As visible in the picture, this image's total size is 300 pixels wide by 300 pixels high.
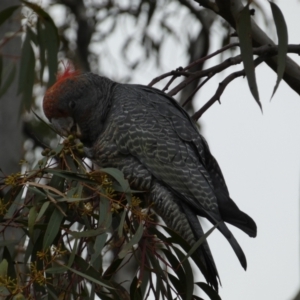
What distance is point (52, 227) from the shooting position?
2.35 metres

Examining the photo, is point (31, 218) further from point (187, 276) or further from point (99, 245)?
point (187, 276)

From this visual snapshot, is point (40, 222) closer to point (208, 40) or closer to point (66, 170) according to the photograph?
point (66, 170)

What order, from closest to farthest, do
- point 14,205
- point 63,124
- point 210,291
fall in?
1. point 14,205
2. point 210,291
3. point 63,124

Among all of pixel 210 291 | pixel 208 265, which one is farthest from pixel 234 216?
pixel 210 291

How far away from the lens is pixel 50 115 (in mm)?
3285

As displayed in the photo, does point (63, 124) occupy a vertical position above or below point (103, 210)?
below

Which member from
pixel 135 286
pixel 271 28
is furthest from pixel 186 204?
pixel 271 28

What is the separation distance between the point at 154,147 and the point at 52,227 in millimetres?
760

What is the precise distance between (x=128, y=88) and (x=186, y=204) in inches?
26.5

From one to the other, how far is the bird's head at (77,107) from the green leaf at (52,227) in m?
0.85

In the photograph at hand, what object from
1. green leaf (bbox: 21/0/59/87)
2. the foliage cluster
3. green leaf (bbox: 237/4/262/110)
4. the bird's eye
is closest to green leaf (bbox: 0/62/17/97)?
green leaf (bbox: 21/0/59/87)

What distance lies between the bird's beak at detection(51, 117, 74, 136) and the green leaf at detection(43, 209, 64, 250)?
92 cm

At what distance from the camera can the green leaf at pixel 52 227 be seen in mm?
2313

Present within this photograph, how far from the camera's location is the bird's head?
3.27 metres
